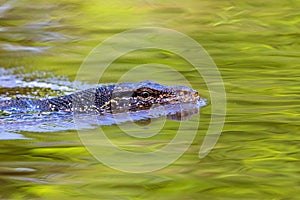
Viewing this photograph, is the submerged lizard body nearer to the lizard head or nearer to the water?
the lizard head

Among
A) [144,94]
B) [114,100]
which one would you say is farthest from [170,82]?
[114,100]

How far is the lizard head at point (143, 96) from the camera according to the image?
8312 mm

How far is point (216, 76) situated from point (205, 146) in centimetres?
344

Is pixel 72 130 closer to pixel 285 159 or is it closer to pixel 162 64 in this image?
pixel 285 159

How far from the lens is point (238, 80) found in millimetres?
9586

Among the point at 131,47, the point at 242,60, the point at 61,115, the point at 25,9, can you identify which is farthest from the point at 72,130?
the point at 25,9

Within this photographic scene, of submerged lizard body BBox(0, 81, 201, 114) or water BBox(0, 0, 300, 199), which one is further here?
submerged lizard body BBox(0, 81, 201, 114)

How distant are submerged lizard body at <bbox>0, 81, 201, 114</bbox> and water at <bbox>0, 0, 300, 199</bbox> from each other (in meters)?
0.44

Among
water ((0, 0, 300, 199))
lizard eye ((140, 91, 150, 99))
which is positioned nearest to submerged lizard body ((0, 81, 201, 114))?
lizard eye ((140, 91, 150, 99))

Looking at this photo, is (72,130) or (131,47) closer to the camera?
(72,130)

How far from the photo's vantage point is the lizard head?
27.3ft

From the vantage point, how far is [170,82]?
9680 millimetres

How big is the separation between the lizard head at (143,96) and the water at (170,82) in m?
0.34

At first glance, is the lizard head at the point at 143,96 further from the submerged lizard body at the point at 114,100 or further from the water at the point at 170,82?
the water at the point at 170,82
